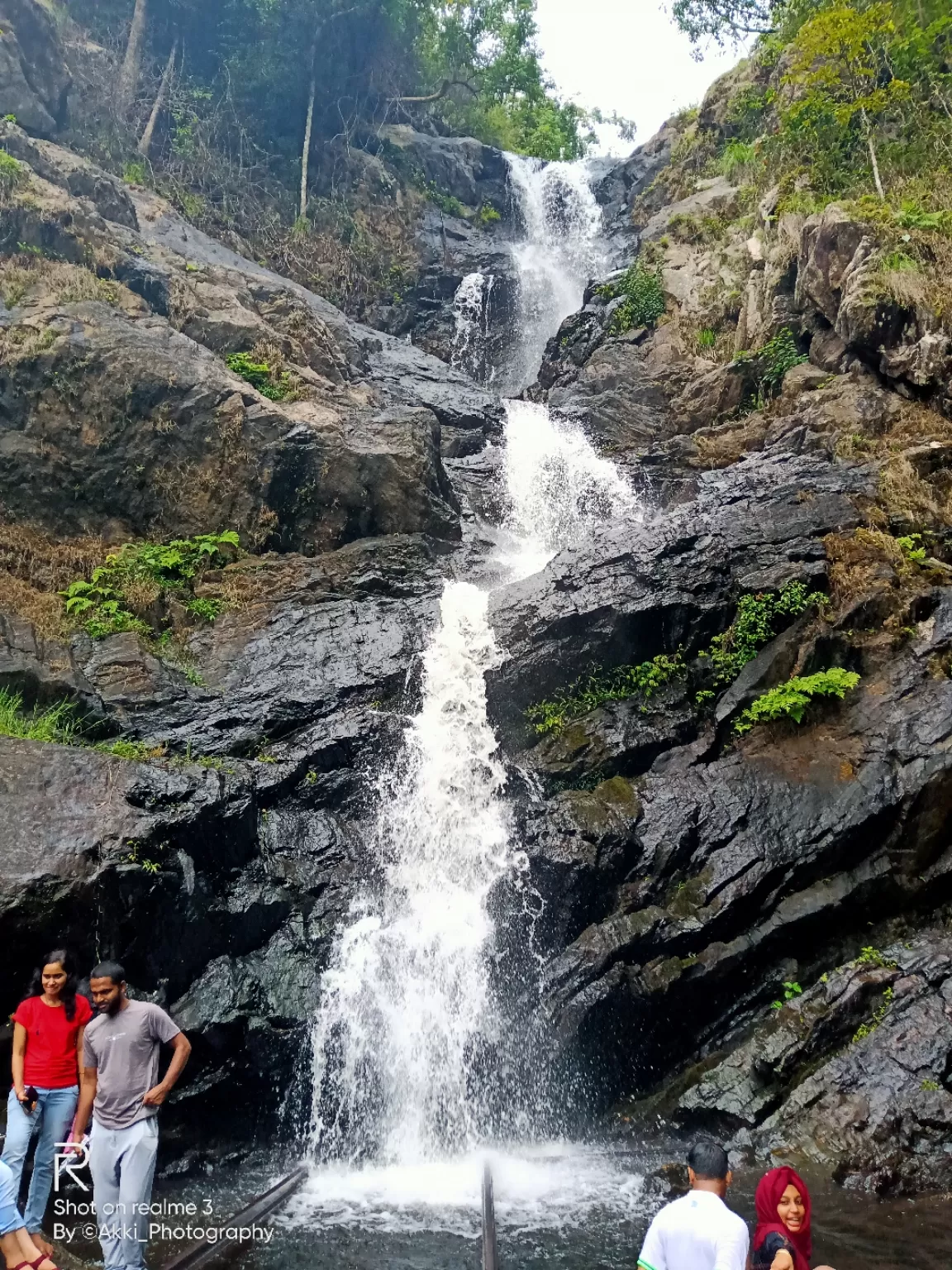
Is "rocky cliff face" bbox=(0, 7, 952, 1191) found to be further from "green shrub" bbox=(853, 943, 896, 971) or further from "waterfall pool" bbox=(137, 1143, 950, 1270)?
"waterfall pool" bbox=(137, 1143, 950, 1270)

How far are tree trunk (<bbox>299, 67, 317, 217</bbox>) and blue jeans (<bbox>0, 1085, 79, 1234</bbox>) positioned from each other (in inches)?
964

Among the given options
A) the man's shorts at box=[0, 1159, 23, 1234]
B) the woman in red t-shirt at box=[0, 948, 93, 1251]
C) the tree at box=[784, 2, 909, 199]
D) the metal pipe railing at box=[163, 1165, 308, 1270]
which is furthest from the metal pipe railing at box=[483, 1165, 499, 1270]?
the tree at box=[784, 2, 909, 199]

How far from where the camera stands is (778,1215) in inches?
164

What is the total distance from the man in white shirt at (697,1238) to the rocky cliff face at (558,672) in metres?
4.56

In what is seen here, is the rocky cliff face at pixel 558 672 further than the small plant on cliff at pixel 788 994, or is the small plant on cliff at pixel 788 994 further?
the small plant on cliff at pixel 788 994

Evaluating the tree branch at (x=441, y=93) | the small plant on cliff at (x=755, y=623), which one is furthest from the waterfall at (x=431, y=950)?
the tree branch at (x=441, y=93)

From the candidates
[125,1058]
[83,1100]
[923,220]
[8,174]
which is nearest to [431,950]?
[83,1100]

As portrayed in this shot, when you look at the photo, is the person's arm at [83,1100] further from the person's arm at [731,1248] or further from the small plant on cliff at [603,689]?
the small plant on cliff at [603,689]

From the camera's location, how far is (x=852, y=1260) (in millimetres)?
5559

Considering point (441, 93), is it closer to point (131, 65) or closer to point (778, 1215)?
point (131, 65)

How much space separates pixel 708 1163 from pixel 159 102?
2791 cm

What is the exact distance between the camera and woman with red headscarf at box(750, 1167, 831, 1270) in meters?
4.00

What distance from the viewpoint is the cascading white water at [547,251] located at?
24359 mm

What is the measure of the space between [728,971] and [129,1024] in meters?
5.94
